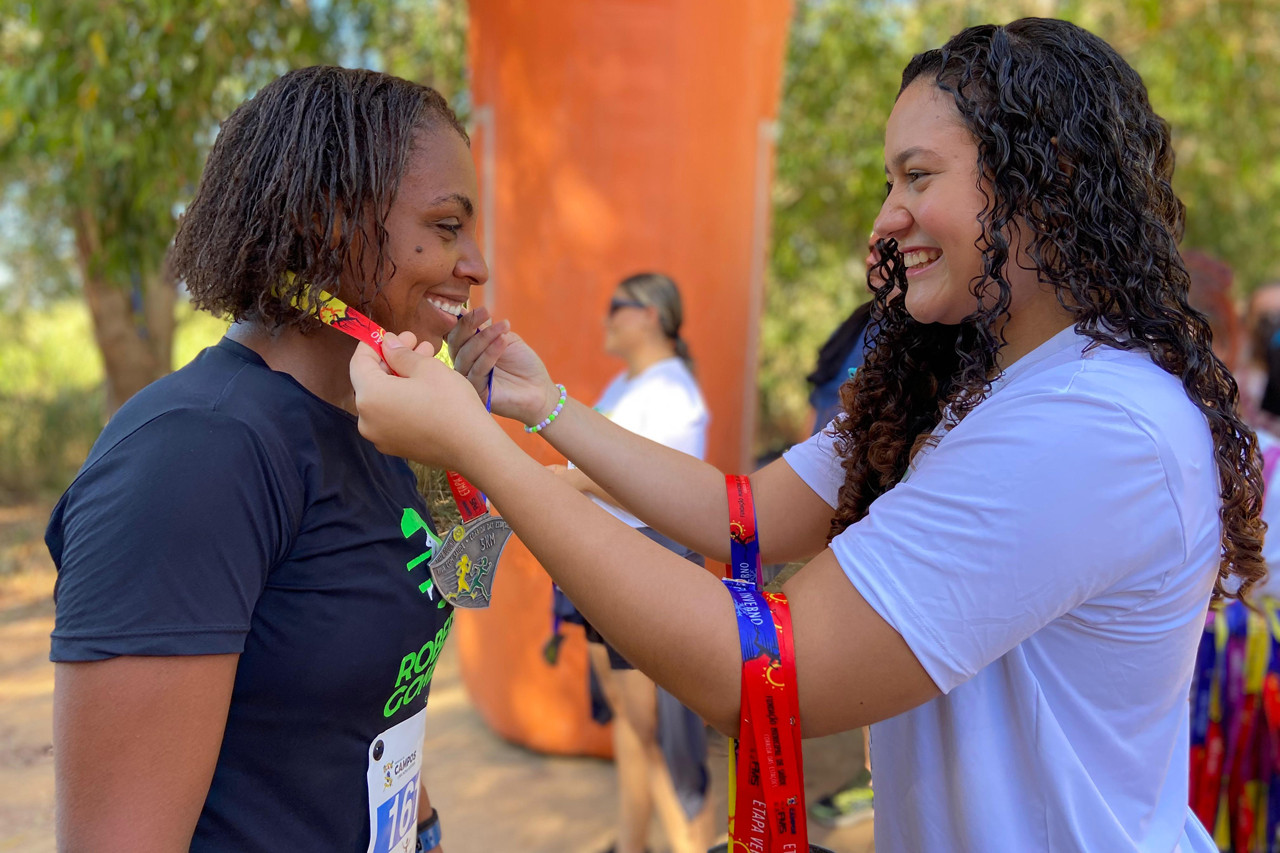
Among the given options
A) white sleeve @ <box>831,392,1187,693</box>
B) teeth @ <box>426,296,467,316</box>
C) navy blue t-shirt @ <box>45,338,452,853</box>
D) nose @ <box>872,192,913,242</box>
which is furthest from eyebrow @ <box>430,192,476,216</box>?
white sleeve @ <box>831,392,1187,693</box>

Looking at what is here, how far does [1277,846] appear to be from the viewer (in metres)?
2.94

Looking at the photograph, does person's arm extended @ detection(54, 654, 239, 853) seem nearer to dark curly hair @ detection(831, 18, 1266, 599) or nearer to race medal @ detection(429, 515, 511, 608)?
race medal @ detection(429, 515, 511, 608)

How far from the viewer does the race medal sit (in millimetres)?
1538

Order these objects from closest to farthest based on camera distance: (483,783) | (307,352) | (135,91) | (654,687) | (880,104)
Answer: (307,352) < (654,687) < (483,783) < (135,91) < (880,104)

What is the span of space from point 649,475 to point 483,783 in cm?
326

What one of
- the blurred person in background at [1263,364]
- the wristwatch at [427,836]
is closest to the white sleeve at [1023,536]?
the wristwatch at [427,836]

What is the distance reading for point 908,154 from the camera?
1.37 metres

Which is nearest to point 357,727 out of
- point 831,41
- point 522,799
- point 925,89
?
point 925,89

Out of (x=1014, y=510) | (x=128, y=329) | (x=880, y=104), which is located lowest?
(x=128, y=329)

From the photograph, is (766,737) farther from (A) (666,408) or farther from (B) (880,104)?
(B) (880,104)

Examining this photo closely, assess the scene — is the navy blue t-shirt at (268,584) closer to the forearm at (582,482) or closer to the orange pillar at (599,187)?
the forearm at (582,482)

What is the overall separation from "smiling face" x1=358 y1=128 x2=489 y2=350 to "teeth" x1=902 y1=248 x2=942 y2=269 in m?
0.69

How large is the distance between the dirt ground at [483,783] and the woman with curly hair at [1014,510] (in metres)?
2.37

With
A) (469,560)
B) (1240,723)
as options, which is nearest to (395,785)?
(469,560)
